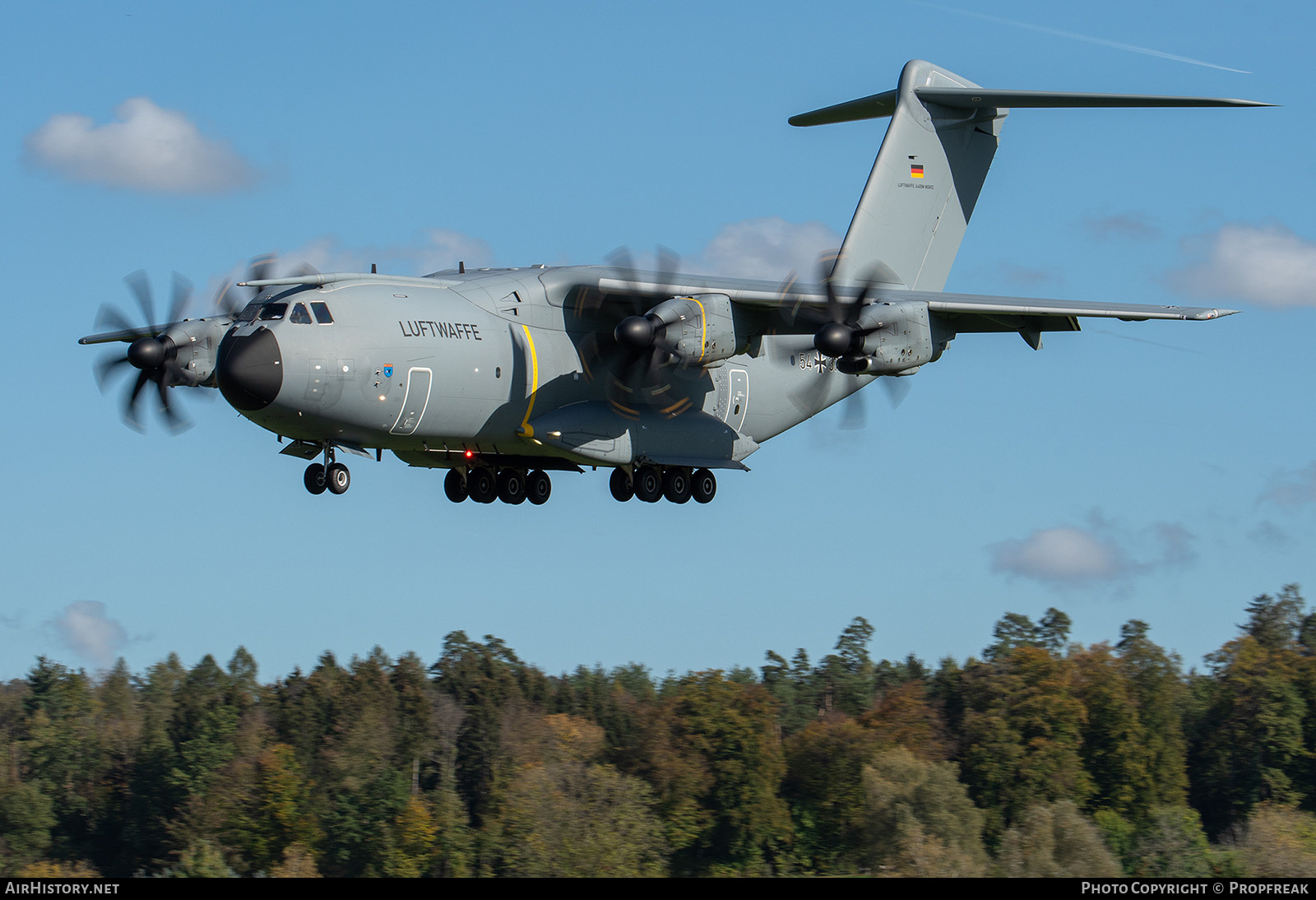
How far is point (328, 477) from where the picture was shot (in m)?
20.9

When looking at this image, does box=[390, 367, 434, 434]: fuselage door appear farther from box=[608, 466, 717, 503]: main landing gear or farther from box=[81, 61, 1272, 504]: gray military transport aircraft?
box=[608, 466, 717, 503]: main landing gear

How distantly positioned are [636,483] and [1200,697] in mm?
46468

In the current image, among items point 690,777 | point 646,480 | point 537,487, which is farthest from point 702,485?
point 690,777

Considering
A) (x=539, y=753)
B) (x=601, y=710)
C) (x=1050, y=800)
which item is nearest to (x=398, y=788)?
(x=539, y=753)

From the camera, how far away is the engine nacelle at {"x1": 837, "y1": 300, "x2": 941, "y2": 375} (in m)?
21.5

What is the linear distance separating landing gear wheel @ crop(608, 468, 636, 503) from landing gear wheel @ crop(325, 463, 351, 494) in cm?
478

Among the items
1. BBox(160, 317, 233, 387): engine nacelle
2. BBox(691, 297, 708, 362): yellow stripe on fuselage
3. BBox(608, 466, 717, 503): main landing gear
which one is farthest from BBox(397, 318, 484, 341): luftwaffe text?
BBox(608, 466, 717, 503): main landing gear

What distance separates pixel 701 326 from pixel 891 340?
8.91ft

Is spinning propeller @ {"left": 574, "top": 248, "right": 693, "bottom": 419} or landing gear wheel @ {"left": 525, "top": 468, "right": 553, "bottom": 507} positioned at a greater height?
spinning propeller @ {"left": 574, "top": 248, "right": 693, "bottom": 419}

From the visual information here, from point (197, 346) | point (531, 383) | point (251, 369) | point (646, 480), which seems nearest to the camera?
point (251, 369)

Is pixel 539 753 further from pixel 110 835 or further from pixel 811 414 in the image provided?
pixel 811 414

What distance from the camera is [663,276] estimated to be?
22406mm

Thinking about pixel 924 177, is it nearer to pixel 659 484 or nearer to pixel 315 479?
pixel 659 484

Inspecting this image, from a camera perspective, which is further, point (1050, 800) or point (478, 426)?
point (1050, 800)
